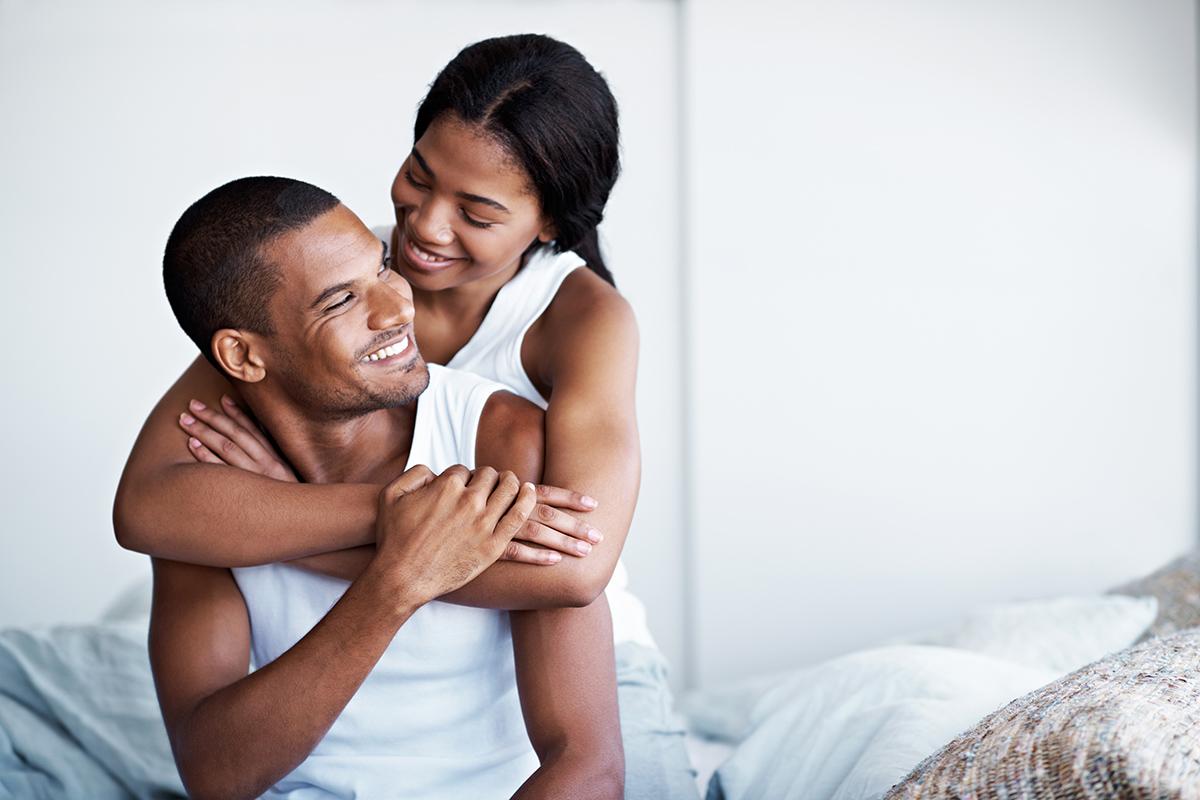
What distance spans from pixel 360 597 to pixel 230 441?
37 cm

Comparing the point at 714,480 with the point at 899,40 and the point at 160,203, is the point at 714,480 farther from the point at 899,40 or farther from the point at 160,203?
the point at 160,203

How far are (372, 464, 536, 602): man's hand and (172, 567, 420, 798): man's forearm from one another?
29 millimetres

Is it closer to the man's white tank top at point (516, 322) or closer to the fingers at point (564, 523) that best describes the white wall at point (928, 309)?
the man's white tank top at point (516, 322)

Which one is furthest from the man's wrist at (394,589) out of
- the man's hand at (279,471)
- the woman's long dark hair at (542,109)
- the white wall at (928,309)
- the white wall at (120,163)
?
the white wall at (928,309)

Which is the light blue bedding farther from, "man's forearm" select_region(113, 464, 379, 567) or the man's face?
the man's face

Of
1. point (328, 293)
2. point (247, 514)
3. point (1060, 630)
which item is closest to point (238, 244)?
point (328, 293)

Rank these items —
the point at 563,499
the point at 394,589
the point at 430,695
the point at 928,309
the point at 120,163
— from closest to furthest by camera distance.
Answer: the point at 394,589
the point at 563,499
the point at 430,695
the point at 120,163
the point at 928,309

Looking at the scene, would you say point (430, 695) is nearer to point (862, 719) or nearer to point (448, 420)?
point (448, 420)

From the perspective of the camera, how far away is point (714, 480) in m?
3.99

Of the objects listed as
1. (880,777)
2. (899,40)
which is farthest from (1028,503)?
(880,777)

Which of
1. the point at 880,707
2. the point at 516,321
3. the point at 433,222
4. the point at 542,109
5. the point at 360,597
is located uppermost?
the point at 542,109

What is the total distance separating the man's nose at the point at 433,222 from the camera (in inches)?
71.6

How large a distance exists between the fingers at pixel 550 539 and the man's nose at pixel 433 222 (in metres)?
0.52

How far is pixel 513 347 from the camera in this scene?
6.48 feet
